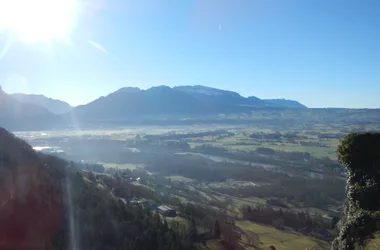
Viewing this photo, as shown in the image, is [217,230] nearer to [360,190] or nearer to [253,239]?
Result: [253,239]

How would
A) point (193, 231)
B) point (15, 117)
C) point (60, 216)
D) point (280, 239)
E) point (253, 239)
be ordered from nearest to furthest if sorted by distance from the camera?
point (60, 216) < point (193, 231) < point (253, 239) < point (280, 239) < point (15, 117)

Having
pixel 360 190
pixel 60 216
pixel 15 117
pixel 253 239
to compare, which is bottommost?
pixel 253 239

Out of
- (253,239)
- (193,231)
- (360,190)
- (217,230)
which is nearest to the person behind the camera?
(360,190)

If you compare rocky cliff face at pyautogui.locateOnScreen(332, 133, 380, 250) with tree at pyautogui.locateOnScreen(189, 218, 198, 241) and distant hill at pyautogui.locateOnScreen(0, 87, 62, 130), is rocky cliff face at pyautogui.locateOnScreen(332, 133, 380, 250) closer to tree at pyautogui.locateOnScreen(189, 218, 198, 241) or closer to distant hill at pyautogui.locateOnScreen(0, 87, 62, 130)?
tree at pyautogui.locateOnScreen(189, 218, 198, 241)

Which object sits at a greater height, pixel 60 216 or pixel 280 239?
pixel 60 216

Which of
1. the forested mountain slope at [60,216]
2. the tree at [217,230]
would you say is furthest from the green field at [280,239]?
the forested mountain slope at [60,216]

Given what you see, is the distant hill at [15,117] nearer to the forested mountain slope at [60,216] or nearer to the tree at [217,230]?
the forested mountain slope at [60,216]

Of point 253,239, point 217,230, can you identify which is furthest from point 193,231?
point 253,239
